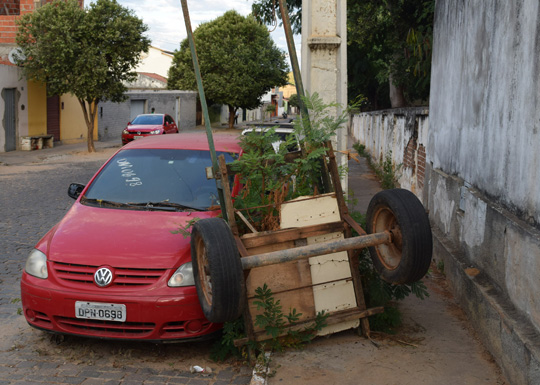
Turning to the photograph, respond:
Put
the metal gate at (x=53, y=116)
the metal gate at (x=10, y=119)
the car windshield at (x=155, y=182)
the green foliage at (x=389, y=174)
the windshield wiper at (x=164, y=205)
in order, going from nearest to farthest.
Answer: the windshield wiper at (x=164, y=205), the car windshield at (x=155, y=182), the green foliage at (x=389, y=174), the metal gate at (x=10, y=119), the metal gate at (x=53, y=116)

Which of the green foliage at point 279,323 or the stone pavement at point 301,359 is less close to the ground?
the green foliage at point 279,323

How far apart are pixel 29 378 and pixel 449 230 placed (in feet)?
15.7

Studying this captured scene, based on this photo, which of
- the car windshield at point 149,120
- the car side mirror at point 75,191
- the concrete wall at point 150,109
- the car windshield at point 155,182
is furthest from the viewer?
the concrete wall at point 150,109

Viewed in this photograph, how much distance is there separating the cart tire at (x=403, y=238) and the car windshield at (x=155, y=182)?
1.49 meters

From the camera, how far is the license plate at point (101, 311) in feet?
15.4

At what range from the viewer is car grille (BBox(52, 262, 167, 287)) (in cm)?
476

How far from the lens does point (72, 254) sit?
16.1 feet

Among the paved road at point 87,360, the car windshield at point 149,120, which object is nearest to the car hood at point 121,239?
the paved road at point 87,360

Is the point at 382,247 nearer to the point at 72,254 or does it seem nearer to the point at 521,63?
the point at 521,63

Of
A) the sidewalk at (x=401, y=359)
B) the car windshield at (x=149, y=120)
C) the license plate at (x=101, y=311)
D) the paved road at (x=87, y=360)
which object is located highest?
the car windshield at (x=149, y=120)

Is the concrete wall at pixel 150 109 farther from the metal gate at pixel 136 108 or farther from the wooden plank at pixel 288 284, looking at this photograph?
the wooden plank at pixel 288 284

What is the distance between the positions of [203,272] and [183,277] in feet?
0.87

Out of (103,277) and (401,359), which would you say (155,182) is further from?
(401,359)

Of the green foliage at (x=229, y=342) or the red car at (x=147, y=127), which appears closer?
the green foliage at (x=229, y=342)
